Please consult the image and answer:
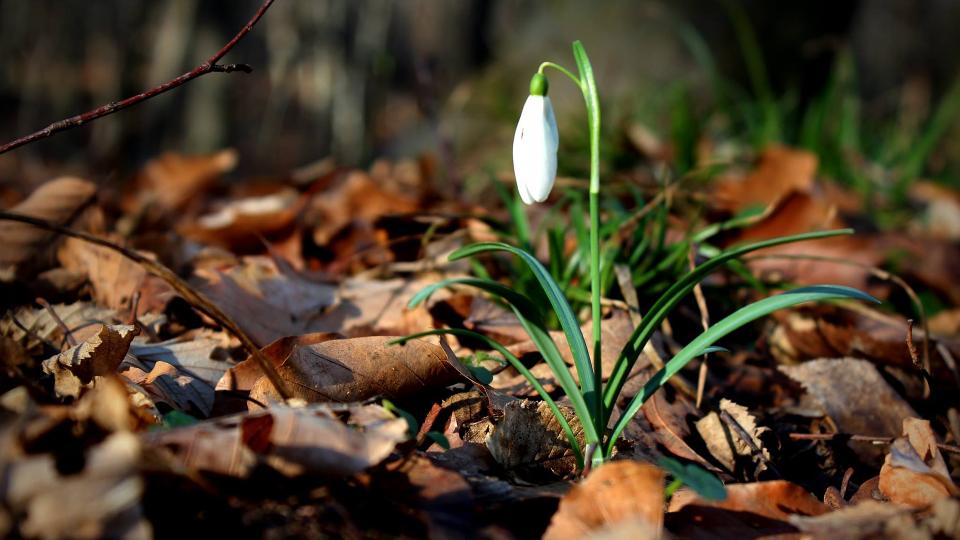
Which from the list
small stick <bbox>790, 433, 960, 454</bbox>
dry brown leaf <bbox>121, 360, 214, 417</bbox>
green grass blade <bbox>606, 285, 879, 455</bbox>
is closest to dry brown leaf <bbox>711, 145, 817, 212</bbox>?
small stick <bbox>790, 433, 960, 454</bbox>

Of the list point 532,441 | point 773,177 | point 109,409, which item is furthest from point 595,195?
point 773,177

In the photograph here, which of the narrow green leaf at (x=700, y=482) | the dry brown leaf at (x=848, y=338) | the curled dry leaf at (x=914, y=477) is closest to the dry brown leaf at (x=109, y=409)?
the narrow green leaf at (x=700, y=482)

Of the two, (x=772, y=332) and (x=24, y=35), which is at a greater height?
(x=24, y=35)

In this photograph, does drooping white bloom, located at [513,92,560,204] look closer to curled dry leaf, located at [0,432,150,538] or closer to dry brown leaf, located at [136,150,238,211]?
curled dry leaf, located at [0,432,150,538]

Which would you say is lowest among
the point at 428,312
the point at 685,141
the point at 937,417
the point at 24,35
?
the point at 937,417

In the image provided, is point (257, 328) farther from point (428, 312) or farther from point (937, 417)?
point (937, 417)

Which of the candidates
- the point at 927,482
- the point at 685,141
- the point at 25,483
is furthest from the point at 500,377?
the point at 685,141

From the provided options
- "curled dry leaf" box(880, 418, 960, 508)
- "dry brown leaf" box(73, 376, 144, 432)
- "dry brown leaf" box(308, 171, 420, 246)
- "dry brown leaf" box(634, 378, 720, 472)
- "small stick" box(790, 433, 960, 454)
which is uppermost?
"dry brown leaf" box(308, 171, 420, 246)
